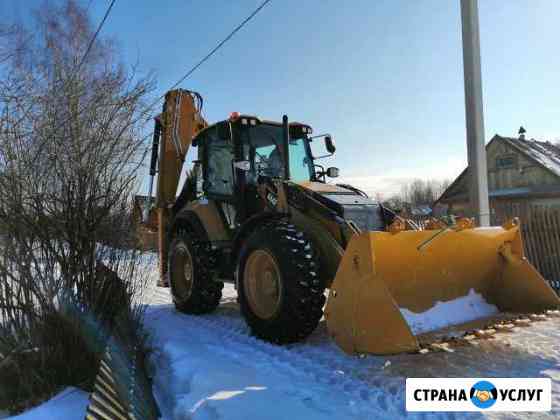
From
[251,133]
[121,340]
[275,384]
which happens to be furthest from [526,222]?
[121,340]

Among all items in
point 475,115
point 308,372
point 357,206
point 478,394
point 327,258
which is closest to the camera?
point 478,394

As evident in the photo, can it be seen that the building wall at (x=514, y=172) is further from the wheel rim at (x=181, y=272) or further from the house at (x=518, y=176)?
the wheel rim at (x=181, y=272)

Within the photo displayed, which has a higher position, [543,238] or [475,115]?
Result: [475,115]

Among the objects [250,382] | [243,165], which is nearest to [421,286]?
[250,382]

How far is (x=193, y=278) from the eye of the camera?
21.6 ft

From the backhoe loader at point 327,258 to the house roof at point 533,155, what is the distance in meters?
16.7

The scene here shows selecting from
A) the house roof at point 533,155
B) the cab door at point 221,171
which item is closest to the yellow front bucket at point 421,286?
the cab door at point 221,171

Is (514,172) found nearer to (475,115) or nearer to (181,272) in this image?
(475,115)

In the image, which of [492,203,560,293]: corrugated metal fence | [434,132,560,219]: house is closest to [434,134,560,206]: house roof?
[434,132,560,219]: house

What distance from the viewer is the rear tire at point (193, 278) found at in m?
6.51

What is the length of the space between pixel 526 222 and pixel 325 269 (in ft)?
20.6

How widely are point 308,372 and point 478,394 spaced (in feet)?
4.38

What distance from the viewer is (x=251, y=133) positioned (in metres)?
6.20

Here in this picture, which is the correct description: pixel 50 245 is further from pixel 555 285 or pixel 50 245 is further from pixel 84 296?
pixel 555 285
